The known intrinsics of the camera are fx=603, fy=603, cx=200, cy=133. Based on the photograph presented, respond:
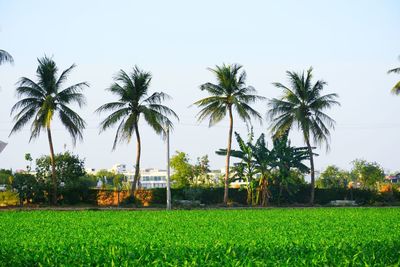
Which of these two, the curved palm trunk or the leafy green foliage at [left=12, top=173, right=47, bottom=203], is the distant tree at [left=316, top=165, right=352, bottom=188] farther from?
the leafy green foliage at [left=12, top=173, right=47, bottom=203]

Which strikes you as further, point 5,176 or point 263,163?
point 5,176

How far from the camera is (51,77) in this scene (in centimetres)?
3909

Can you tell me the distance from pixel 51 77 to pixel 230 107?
12491mm

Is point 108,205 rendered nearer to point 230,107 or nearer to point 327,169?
point 230,107

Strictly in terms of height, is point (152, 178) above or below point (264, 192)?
above

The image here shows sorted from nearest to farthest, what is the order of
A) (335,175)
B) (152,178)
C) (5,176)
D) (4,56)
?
(4,56) → (5,176) → (335,175) → (152,178)

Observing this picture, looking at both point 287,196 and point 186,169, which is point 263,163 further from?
point 186,169

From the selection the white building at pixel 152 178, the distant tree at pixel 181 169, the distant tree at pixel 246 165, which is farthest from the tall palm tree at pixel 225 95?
the white building at pixel 152 178

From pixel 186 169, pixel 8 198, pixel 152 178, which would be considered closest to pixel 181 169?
pixel 186 169

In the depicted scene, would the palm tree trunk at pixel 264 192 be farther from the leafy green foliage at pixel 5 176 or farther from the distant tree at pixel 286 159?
the leafy green foliage at pixel 5 176

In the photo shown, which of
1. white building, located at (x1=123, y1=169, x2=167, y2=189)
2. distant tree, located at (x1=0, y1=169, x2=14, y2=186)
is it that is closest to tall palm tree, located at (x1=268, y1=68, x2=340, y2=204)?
distant tree, located at (x1=0, y1=169, x2=14, y2=186)

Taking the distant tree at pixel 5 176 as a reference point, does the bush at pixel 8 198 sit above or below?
below

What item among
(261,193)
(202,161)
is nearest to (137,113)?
(261,193)

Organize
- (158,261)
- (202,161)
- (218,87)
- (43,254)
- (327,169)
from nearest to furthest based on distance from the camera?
(158,261) → (43,254) → (218,87) → (202,161) → (327,169)
